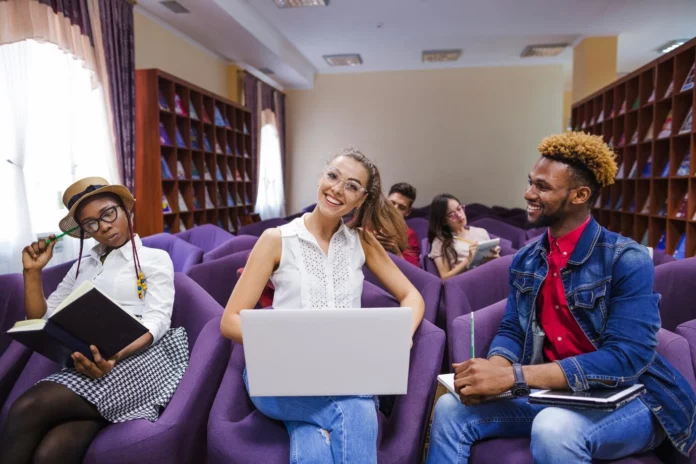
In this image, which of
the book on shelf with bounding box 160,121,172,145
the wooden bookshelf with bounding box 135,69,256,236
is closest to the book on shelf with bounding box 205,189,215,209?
the wooden bookshelf with bounding box 135,69,256,236

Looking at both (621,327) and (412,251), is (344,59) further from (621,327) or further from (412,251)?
(621,327)

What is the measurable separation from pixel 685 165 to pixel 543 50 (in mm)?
4264

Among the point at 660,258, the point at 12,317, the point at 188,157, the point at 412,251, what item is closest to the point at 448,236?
the point at 412,251

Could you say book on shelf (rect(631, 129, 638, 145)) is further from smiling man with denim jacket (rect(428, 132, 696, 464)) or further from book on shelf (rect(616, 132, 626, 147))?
smiling man with denim jacket (rect(428, 132, 696, 464))

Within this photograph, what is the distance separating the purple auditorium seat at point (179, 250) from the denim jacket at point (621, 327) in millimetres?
1997

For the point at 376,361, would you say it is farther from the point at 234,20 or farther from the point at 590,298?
the point at 234,20

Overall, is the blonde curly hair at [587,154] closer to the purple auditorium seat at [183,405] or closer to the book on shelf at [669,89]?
the purple auditorium seat at [183,405]

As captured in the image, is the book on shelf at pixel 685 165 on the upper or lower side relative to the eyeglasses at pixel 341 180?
upper

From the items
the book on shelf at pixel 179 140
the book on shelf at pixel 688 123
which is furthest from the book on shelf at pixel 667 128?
the book on shelf at pixel 179 140

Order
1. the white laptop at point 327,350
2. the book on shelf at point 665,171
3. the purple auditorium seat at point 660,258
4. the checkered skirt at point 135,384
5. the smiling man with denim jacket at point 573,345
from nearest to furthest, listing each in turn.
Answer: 1. the white laptop at point 327,350
2. the smiling man with denim jacket at point 573,345
3. the checkered skirt at point 135,384
4. the purple auditorium seat at point 660,258
5. the book on shelf at point 665,171

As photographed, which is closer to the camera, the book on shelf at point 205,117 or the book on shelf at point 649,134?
the book on shelf at point 649,134

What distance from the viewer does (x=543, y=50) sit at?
8062 millimetres

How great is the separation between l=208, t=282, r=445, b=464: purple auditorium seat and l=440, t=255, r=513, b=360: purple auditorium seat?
55 centimetres

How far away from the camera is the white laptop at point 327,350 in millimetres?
1186
